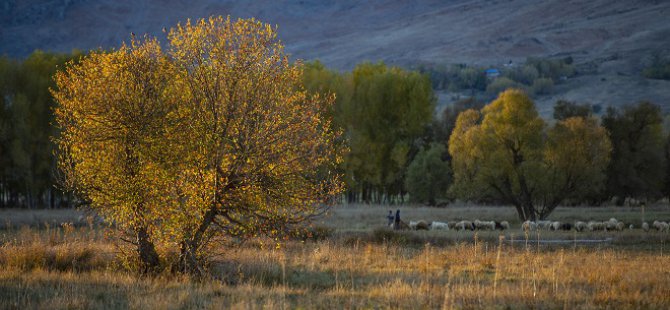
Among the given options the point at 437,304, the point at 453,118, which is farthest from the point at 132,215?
the point at 453,118

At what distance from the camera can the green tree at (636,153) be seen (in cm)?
6862

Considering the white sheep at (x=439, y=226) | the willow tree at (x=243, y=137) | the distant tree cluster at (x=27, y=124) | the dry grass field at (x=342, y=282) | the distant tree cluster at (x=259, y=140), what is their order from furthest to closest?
the distant tree cluster at (x=27, y=124) < the white sheep at (x=439, y=226) < the distant tree cluster at (x=259, y=140) < the willow tree at (x=243, y=137) < the dry grass field at (x=342, y=282)

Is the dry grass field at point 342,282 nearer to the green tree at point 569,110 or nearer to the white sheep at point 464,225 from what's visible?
the white sheep at point 464,225

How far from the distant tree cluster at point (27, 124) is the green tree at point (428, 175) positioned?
34.5 meters

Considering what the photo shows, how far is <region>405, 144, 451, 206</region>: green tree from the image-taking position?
2768 inches

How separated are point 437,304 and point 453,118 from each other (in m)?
72.7

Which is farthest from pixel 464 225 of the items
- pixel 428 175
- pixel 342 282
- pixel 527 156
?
pixel 342 282

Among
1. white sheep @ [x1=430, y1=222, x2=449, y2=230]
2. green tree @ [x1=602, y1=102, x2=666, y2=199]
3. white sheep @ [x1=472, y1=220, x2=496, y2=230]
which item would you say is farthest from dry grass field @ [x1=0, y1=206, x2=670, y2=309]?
green tree @ [x1=602, y1=102, x2=666, y2=199]

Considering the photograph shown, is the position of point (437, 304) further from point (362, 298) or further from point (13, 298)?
point (13, 298)

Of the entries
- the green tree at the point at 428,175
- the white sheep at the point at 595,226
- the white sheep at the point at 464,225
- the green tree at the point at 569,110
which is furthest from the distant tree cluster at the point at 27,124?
the green tree at the point at 569,110

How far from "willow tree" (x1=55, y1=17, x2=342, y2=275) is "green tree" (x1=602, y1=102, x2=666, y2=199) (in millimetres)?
56560

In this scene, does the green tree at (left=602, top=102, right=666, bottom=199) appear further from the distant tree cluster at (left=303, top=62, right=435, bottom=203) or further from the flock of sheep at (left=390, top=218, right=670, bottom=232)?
the flock of sheep at (left=390, top=218, right=670, bottom=232)

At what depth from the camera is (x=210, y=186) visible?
18.4 meters

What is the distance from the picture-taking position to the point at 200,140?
18781 mm
